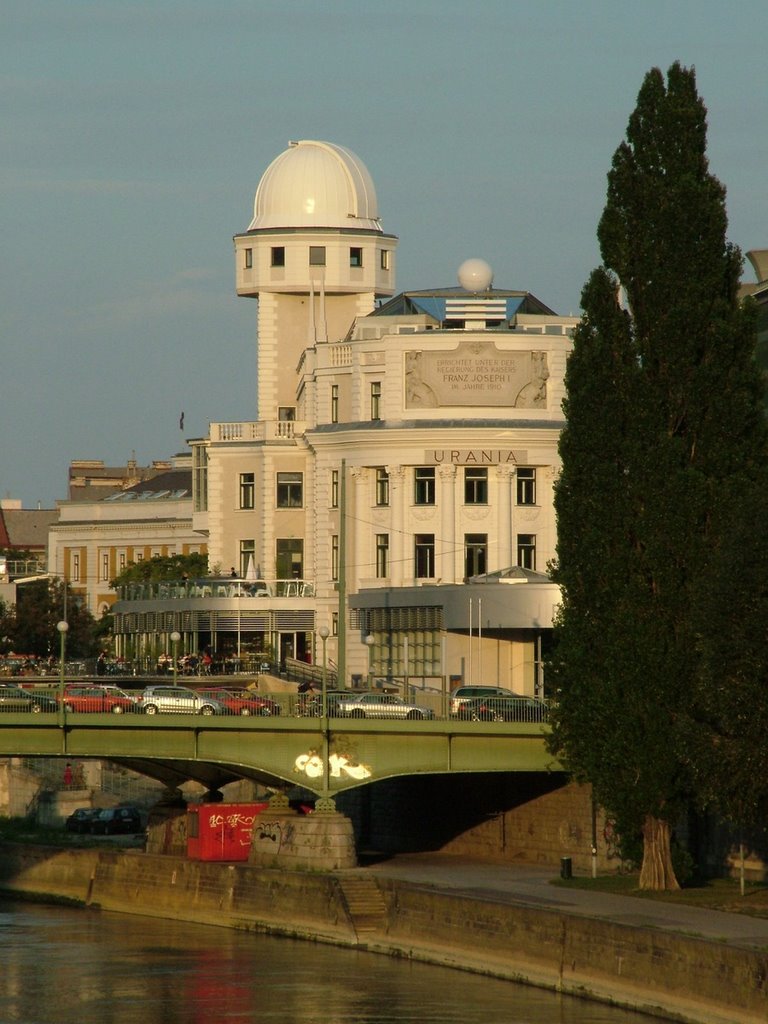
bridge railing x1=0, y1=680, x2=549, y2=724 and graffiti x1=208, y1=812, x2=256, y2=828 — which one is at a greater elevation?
bridge railing x1=0, y1=680, x2=549, y2=724

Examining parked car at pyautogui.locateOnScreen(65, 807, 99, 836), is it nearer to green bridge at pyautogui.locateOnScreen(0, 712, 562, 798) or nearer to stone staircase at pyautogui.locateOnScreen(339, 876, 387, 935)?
green bridge at pyautogui.locateOnScreen(0, 712, 562, 798)

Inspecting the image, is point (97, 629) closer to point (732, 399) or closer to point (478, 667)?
point (478, 667)

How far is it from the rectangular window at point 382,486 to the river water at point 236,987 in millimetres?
41761

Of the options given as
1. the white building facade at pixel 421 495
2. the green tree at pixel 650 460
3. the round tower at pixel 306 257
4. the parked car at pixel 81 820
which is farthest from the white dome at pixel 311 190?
the green tree at pixel 650 460

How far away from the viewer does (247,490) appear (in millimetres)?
120938

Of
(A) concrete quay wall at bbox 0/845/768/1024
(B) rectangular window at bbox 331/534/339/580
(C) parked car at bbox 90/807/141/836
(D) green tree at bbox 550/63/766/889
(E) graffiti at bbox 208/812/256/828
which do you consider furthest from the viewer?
(B) rectangular window at bbox 331/534/339/580

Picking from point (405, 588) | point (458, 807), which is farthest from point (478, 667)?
point (458, 807)

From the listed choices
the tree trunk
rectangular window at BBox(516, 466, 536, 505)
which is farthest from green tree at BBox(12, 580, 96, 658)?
the tree trunk

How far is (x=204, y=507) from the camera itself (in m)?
128

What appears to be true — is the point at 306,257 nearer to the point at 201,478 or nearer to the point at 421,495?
the point at 201,478

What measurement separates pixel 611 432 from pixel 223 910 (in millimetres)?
17833

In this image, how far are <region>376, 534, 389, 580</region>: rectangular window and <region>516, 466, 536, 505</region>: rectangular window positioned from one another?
6.04 m

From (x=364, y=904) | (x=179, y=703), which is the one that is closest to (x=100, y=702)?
(x=179, y=703)

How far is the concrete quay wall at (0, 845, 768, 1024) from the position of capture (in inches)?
1929
